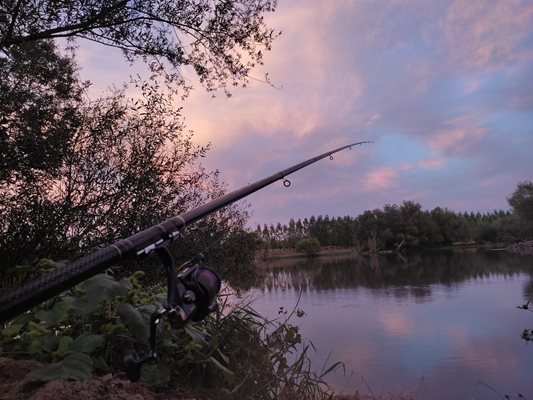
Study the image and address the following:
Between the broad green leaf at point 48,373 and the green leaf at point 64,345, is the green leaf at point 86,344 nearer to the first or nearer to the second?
the green leaf at point 64,345

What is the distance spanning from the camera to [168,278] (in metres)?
1.57

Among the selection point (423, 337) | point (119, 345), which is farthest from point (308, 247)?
point (119, 345)

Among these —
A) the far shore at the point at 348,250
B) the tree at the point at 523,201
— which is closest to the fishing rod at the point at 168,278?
the far shore at the point at 348,250

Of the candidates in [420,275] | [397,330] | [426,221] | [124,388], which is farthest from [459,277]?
[426,221]

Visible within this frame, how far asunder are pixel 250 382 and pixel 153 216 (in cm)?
507

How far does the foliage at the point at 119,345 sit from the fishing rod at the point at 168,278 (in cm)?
95

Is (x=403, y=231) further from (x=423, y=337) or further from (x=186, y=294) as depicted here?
(x=186, y=294)

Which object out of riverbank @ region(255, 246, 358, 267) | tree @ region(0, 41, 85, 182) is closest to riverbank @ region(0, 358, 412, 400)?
tree @ region(0, 41, 85, 182)

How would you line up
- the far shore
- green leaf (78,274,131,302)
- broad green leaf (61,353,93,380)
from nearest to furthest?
broad green leaf (61,353,93,380)
green leaf (78,274,131,302)
the far shore

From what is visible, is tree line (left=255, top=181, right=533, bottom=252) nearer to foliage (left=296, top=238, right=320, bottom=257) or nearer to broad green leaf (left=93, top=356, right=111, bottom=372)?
foliage (left=296, top=238, right=320, bottom=257)

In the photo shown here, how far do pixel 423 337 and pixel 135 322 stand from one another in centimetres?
1135

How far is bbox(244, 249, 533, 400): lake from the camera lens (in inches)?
340

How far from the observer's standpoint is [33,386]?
2.14 m

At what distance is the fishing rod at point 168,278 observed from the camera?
1.14m
